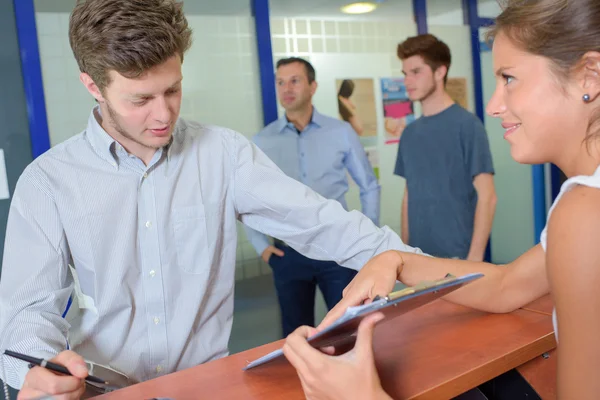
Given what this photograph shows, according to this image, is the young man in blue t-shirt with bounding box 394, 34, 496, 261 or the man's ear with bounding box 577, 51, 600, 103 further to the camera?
the young man in blue t-shirt with bounding box 394, 34, 496, 261

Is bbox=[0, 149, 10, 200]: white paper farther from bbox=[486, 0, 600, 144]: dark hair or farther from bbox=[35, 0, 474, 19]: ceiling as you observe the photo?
bbox=[486, 0, 600, 144]: dark hair

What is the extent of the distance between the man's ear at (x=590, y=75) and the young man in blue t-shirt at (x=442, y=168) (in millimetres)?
2005

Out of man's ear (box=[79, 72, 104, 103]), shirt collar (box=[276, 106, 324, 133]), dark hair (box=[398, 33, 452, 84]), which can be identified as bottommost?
shirt collar (box=[276, 106, 324, 133])

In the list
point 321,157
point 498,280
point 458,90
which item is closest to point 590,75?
point 498,280

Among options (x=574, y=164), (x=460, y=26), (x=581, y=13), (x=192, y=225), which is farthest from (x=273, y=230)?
(x=460, y=26)

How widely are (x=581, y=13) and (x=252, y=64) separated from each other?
277cm

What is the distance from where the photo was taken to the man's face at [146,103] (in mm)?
1510

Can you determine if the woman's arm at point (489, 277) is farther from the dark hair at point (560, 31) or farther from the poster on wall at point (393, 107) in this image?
the poster on wall at point (393, 107)

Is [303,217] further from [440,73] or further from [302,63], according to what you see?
[302,63]

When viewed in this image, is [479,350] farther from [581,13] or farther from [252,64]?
[252,64]

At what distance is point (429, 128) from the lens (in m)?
3.13

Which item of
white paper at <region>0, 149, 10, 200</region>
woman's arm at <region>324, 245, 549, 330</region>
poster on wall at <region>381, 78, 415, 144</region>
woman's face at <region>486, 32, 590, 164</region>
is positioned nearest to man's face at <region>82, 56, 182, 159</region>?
woman's arm at <region>324, 245, 549, 330</region>

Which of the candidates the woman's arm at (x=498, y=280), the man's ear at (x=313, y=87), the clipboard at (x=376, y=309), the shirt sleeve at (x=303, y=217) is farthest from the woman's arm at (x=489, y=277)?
the man's ear at (x=313, y=87)

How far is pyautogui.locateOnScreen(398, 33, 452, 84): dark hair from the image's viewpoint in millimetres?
3201
